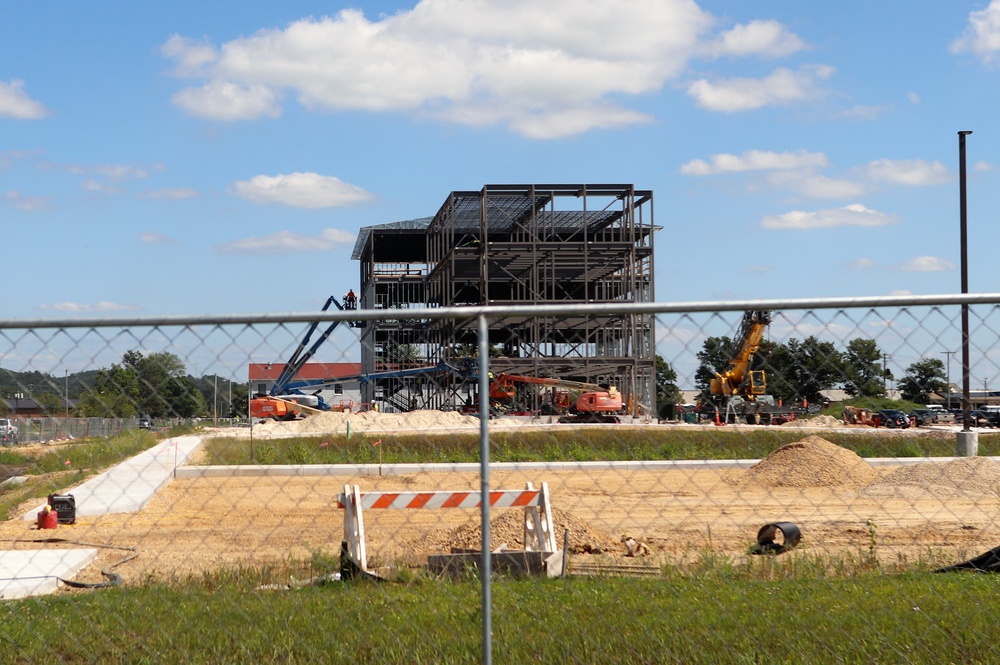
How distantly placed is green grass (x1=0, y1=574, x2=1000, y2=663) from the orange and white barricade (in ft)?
3.78

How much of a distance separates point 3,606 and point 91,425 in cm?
163

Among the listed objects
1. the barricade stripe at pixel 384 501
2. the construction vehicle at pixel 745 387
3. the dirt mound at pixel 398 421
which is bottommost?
the barricade stripe at pixel 384 501

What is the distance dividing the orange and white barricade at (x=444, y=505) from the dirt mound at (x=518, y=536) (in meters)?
0.70

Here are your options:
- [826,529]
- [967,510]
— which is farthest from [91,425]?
[967,510]

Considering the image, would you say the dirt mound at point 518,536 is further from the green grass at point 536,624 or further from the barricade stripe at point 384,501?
the green grass at point 536,624

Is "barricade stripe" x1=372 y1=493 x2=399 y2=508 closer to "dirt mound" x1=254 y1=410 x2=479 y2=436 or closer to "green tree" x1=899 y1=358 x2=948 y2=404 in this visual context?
"dirt mound" x1=254 y1=410 x2=479 y2=436

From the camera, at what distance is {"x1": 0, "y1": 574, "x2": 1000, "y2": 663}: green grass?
5391 millimetres

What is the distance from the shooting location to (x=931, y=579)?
724 centimetres

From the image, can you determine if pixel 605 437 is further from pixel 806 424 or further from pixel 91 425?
pixel 91 425

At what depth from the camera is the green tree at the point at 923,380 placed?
4797 millimetres

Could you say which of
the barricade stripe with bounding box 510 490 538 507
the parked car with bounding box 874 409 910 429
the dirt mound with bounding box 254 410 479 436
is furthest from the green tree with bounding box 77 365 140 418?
the parked car with bounding box 874 409 910 429

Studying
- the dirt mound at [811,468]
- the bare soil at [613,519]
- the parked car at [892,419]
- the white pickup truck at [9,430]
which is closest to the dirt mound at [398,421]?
the bare soil at [613,519]

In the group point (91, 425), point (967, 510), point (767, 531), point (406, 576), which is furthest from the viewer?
point (967, 510)

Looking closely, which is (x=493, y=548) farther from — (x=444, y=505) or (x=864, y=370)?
(x=864, y=370)
